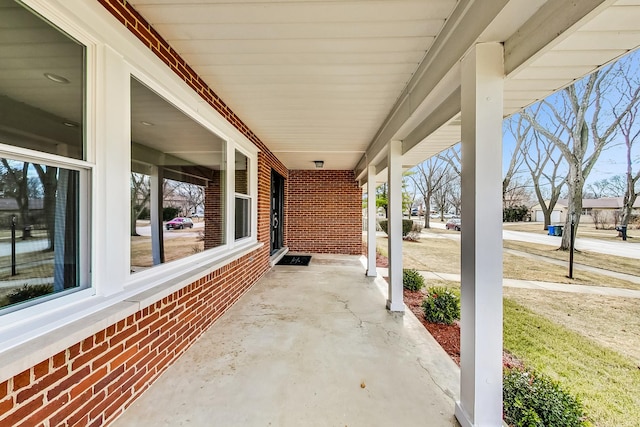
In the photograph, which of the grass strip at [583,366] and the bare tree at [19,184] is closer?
the bare tree at [19,184]

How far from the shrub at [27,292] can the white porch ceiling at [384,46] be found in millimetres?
1858

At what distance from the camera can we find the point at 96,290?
167cm

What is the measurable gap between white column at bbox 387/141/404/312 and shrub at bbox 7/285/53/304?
11.5ft

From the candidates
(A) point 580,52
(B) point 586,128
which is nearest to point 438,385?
(A) point 580,52

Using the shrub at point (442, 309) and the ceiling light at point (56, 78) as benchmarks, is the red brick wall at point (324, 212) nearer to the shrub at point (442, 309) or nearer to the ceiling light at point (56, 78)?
the shrub at point (442, 309)

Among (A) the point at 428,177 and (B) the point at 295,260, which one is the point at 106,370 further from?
(A) the point at 428,177

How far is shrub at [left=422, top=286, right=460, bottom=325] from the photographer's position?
3.46m

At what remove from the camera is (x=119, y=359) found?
1.80 meters

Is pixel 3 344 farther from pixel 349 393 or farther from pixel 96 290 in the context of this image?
pixel 349 393

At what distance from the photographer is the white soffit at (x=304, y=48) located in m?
1.75

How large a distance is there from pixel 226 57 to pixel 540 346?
4.62m

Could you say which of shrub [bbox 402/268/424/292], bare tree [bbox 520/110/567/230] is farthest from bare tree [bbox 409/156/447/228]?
shrub [bbox 402/268/424/292]

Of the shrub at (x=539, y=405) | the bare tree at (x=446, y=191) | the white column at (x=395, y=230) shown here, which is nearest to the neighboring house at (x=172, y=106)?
the shrub at (x=539, y=405)

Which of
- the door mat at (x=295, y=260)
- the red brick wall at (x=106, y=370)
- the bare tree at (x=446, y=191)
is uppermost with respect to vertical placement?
the bare tree at (x=446, y=191)
